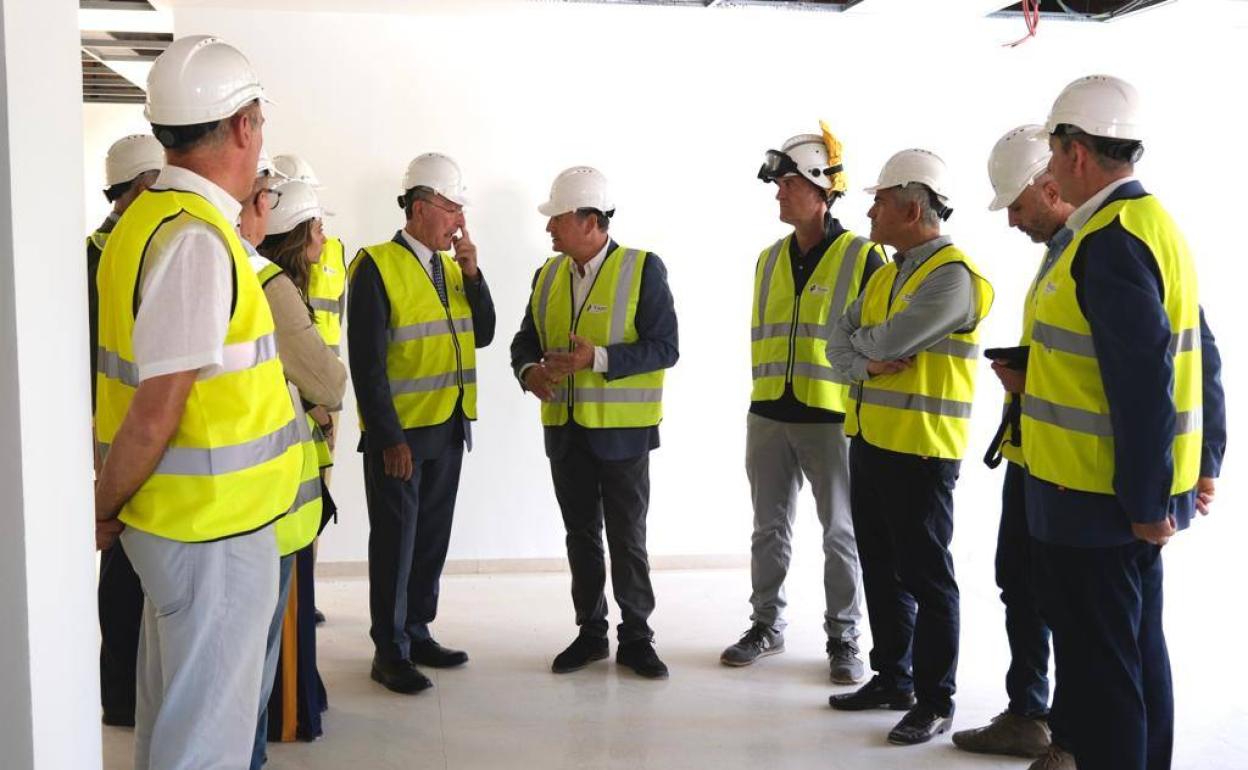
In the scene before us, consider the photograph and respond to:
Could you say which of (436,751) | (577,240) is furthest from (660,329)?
(436,751)

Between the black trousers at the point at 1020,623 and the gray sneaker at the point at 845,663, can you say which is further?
the gray sneaker at the point at 845,663

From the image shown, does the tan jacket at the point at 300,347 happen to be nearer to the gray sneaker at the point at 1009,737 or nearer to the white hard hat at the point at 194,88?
the white hard hat at the point at 194,88

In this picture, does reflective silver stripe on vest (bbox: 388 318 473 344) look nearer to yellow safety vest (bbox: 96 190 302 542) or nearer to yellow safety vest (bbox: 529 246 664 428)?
yellow safety vest (bbox: 529 246 664 428)

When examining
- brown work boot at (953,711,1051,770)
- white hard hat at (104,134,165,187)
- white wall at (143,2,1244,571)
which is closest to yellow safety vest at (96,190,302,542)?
white hard hat at (104,134,165,187)

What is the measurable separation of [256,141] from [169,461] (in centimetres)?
67

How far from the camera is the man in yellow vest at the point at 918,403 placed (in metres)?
3.74

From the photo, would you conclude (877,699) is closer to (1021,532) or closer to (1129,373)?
(1021,532)

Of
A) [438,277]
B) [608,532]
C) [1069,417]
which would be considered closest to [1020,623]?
[1069,417]

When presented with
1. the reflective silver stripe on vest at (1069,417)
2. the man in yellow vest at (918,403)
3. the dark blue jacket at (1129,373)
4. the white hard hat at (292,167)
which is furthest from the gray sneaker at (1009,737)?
the white hard hat at (292,167)

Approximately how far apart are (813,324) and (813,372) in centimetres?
18

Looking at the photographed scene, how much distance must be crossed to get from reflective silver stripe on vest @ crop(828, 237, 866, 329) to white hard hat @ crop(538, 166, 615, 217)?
873 mm

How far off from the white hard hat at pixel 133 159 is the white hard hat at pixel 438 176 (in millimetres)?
849

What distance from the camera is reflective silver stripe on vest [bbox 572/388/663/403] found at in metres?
4.39

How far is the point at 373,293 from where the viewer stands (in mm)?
4238
